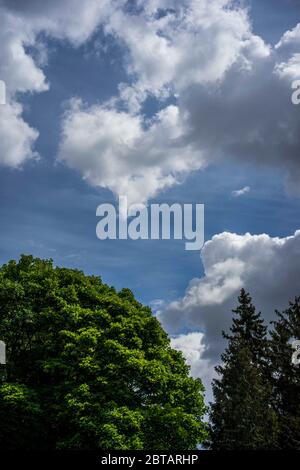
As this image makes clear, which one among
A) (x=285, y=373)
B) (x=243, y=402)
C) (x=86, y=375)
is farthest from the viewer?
(x=285, y=373)

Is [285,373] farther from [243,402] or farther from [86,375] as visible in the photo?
[86,375]

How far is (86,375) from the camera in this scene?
1569 inches

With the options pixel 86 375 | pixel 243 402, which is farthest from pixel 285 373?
pixel 86 375

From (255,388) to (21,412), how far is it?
733 inches

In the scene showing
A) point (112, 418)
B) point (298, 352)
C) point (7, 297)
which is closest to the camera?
point (112, 418)

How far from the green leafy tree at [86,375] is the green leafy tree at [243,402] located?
433 centimetres

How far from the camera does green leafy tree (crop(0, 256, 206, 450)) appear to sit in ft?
124

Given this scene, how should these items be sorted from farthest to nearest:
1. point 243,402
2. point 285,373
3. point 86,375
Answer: point 285,373 → point 243,402 → point 86,375

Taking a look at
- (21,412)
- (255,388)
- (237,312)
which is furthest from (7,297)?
(237,312)

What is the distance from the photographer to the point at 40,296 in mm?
43750

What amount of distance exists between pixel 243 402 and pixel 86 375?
45.0 feet
